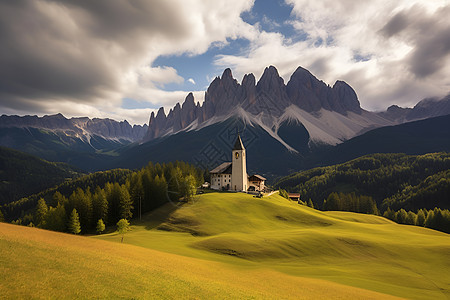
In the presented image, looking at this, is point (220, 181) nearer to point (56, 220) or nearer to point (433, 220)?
point (56, 220)

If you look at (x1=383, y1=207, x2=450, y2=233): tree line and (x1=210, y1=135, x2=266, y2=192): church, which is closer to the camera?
(x1=383, y1=207, x2=450, y2=233): tree line

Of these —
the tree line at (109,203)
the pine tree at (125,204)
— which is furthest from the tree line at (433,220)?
the pine tree at (125,204)

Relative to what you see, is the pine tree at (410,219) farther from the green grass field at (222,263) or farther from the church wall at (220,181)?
the church wall at (220,181)

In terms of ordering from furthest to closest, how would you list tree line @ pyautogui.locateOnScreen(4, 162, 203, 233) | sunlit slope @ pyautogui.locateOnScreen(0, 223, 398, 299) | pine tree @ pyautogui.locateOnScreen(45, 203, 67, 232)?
1. tree line @ pyautogui.locateOnScreen(4, 162, 203, 233)
2. pine tree @ pyautogui.locateOnScreen(45, 203, 67, 232)
3. sunlit slope @ pyautogui.locateOnScreen(0, 223, 398, 299)

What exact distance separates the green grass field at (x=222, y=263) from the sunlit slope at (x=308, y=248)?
19 cm

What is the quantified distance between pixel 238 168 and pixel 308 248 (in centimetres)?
5844

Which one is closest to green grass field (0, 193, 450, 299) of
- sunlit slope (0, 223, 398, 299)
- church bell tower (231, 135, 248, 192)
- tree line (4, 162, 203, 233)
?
sunlit slope (0, 223, 398, 299)

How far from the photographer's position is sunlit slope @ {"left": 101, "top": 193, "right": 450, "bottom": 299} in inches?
1334

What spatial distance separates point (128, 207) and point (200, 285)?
56.9m

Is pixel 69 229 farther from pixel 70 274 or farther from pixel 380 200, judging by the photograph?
pixel 380 200

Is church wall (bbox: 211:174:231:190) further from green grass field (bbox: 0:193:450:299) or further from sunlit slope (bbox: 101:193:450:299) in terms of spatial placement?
green grass field (bbox: 0:193:450:299)

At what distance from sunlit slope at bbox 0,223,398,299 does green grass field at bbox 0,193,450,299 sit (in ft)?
0.27

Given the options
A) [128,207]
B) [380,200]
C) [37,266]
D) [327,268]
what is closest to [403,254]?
[327,268]

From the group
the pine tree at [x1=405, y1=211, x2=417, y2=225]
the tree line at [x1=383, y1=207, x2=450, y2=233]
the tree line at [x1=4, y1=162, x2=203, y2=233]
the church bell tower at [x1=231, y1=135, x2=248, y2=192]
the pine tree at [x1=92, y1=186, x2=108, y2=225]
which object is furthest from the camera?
the church bell tower at [x1=231, y1=135, x2=248, y2=192]
